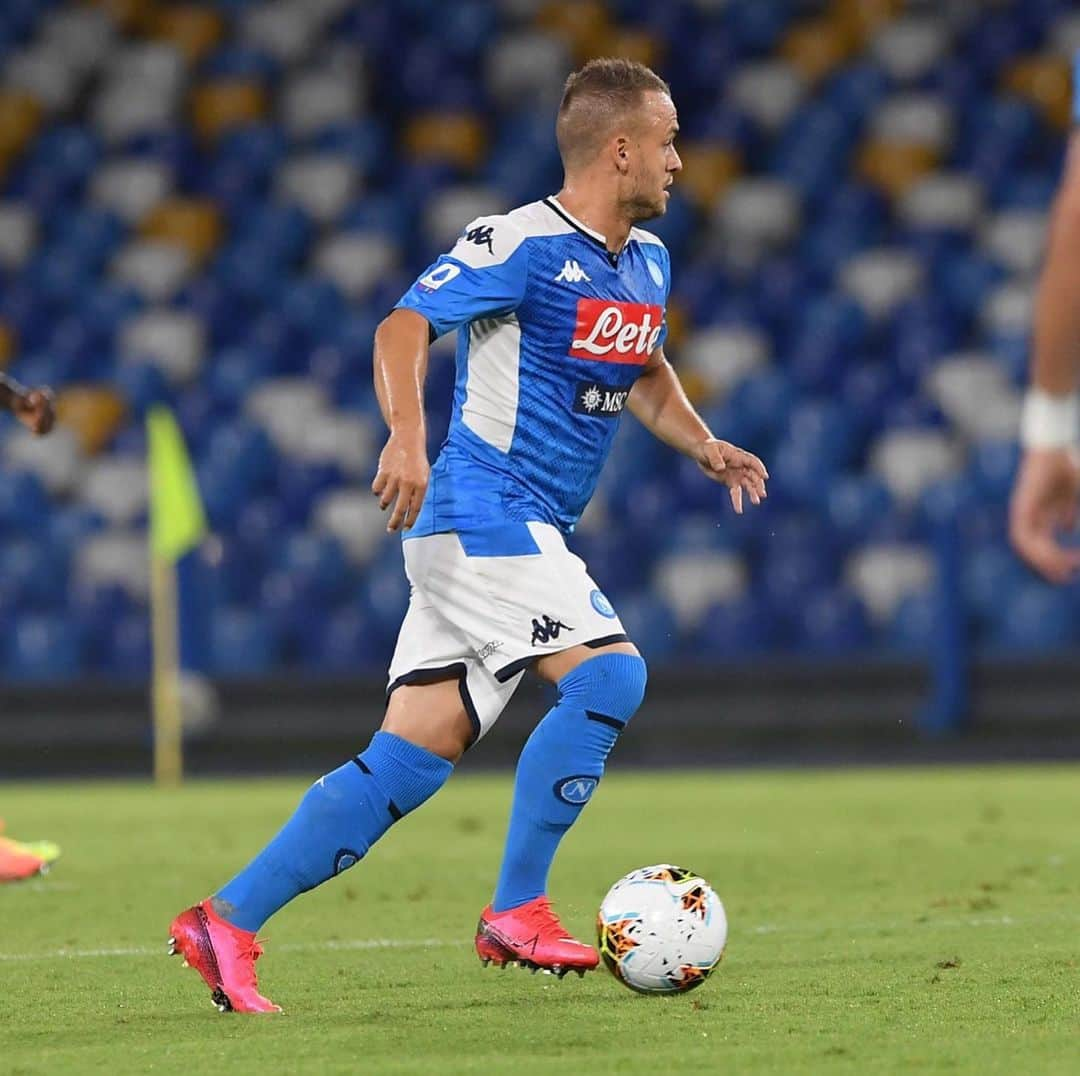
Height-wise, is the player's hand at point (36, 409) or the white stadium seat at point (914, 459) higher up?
the player's hand at point (36, 409)

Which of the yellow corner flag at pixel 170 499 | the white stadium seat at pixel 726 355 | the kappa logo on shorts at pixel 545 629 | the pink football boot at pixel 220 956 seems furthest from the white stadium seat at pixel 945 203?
the pink football boot at pixel 220 956

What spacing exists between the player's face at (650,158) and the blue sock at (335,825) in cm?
138

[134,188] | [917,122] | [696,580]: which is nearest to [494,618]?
[696,580]

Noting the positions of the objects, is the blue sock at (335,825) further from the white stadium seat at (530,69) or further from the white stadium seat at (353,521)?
the white stadium seat at (530,69)

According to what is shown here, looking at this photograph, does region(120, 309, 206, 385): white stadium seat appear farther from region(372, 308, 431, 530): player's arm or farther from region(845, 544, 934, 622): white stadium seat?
region(372, 308, 431, 530): player's arm

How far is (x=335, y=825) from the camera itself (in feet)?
15.3

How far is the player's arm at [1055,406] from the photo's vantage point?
2432 mm

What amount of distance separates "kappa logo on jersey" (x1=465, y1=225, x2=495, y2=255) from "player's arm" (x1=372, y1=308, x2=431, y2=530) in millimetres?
281

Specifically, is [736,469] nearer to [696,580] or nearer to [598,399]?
[598,399]

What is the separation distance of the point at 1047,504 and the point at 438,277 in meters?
2.53

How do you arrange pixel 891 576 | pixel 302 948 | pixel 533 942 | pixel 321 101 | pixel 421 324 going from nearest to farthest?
pixel 421 324
pixel 533 942
pixel 302 948
pixel 891 576
pixel 321 101

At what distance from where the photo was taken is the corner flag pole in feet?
44.4

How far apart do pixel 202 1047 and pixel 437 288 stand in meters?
1.70

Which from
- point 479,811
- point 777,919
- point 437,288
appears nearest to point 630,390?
point 437,288
